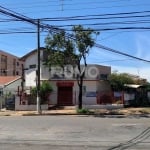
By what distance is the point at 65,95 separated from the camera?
54.8 metres

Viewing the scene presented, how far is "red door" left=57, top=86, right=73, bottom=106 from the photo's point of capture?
54409 mm

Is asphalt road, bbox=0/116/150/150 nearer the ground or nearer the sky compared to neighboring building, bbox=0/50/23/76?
nearer the ground

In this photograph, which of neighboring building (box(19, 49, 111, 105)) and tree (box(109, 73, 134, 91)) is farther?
tree (box(109, 73, 134, 91))

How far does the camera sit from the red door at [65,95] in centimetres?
5441

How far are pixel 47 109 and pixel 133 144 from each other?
31405 mm

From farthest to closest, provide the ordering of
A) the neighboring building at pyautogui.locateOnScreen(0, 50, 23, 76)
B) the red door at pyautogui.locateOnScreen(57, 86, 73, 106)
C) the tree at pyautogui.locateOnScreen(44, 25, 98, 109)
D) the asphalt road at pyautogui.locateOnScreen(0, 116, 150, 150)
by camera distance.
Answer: the neighboring building at pyautogui.locateOnScreen(0, 50, 23, 76) < the red door at pyautogui.locateOnScreen(57, 86, 73, 106) < the tree at pyautogui.locateOnScreen(44, 25, 98, 109) < the asphalt road at pyautogui.locateOnScreen(0, 116, 150, 150)

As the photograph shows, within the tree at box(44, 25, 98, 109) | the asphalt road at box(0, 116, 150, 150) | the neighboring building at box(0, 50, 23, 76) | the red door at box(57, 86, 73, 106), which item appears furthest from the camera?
the neighboring building at box(0, 50, 23, 76)

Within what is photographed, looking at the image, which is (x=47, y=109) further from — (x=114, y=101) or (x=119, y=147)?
(x=119, y=147)

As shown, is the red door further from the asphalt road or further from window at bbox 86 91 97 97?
the asphalt road

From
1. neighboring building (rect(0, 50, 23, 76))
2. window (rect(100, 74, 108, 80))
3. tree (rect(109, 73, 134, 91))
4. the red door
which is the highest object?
neighboring building (rect(0, 50, 23, 76))

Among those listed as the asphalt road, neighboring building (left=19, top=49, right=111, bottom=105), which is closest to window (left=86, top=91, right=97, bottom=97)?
neighboring building (left=19, top=49, right=111, bottom=105)

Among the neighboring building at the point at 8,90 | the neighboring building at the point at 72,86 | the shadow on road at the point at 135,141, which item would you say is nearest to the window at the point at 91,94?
the neighboring building at the point at 72,86

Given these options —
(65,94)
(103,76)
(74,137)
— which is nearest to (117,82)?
(103,76)

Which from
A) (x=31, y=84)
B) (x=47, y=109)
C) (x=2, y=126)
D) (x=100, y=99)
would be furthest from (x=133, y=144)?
(x=31, y=84)
